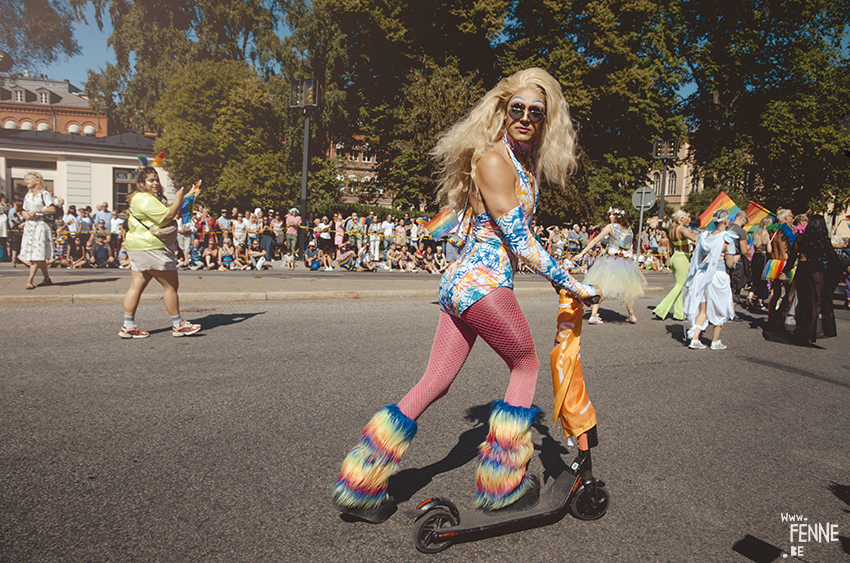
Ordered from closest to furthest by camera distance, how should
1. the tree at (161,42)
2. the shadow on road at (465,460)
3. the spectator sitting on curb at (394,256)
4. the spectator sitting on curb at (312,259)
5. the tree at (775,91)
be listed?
the shadow on road at (465,460) < the spectator sitting on curb at (312,259) < the spectator sitting on curb at (394,256) < the tree at (775,91) < the tree at (161,42)

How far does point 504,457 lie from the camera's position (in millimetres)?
2369

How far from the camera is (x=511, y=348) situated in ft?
7.84

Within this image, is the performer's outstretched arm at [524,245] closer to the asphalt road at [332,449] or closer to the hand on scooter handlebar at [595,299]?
the hand on scooter handlebar at [595,299]

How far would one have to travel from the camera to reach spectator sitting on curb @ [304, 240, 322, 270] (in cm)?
1694

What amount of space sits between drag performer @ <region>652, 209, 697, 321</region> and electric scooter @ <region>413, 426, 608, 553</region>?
7.21m

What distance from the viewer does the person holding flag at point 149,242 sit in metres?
5.99

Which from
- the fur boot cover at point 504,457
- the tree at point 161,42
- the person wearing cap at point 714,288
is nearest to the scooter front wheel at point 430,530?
the fur boot cover at point 504,457

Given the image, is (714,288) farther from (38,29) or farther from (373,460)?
(38,29)

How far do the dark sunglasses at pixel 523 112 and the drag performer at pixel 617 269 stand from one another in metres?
6.30

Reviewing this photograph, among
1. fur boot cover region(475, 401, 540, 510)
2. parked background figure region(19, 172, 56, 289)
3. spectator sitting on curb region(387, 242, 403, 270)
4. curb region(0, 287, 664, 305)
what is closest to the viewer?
fur boot cover region(475, 401, 540, 510)

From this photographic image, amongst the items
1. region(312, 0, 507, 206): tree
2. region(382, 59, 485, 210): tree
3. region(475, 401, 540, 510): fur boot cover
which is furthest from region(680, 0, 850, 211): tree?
region(475, 401, 540, 510): fur boot cover

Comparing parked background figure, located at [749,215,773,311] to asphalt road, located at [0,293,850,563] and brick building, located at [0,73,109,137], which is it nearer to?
asphalt road, located at [0,293,850,563]

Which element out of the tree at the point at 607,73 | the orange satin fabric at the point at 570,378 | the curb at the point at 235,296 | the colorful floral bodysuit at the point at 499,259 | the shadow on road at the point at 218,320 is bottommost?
the shadow on road at the point at 218,320

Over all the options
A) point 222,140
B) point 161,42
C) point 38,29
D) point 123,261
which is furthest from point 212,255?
point 38,29
